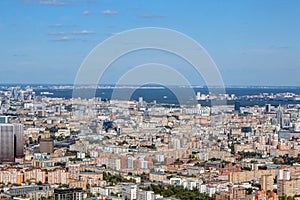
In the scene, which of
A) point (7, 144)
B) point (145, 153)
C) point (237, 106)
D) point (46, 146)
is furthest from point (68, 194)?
point (237, 106)

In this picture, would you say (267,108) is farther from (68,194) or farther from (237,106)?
(68,194)

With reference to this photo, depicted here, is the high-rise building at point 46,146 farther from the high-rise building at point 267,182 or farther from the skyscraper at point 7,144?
the high-rise building at point 267,182

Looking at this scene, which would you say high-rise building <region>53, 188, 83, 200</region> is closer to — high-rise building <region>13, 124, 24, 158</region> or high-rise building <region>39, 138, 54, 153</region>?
high-rise building <region>13, 124, 24, 158</region>

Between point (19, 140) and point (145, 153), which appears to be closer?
point (145, 153)

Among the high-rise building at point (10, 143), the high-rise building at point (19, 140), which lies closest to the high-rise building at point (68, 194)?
the high-rise building at point (10, 143)

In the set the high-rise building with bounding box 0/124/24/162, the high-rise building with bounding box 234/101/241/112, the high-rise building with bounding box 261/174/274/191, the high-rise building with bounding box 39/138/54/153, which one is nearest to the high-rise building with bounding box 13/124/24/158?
the high-rise building with bounding box 0/124/24/162

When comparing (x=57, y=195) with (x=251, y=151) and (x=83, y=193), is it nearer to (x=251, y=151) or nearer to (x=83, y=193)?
(x=83, y=193)

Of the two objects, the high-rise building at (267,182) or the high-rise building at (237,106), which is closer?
the high-rise building at (267,182)
